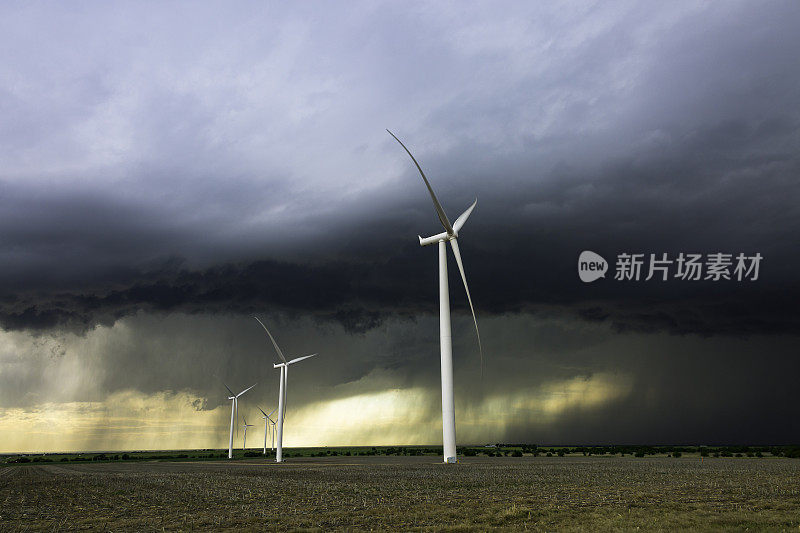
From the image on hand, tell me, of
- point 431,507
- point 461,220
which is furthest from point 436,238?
point 431,507

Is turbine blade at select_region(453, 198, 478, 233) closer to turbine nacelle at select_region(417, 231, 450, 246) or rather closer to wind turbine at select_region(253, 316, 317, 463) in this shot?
turbine nacelle at select_region(417, 231, 450, 246)

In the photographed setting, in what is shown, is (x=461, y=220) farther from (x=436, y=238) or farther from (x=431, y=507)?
(x=431, y=507)

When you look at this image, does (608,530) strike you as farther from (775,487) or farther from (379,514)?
(775,487)

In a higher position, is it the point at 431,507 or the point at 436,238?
the point at 436,238

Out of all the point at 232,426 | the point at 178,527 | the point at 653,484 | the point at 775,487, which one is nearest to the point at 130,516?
the point at 178,527

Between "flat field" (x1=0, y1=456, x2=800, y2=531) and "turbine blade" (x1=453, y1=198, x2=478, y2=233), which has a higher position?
"turbine blade" (x1=453, y1=198, x2=478, y2=233)

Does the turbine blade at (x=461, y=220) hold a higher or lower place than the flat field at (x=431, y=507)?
higher

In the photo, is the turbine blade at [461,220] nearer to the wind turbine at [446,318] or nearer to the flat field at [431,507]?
the wind turbine at [446,318]

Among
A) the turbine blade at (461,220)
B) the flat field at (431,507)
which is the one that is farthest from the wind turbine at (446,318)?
the flat field at (431,507)

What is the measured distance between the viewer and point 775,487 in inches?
1620

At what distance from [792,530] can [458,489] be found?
23.4 metres

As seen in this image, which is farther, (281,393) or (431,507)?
(281,393)

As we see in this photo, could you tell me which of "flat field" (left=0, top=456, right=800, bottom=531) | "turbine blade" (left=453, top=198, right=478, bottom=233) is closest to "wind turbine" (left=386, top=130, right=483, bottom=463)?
"turbine blade" (left=453, top=198, right=478, bottom=233)

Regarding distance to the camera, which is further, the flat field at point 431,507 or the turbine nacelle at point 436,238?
the turbine nacelle at point 436,238
